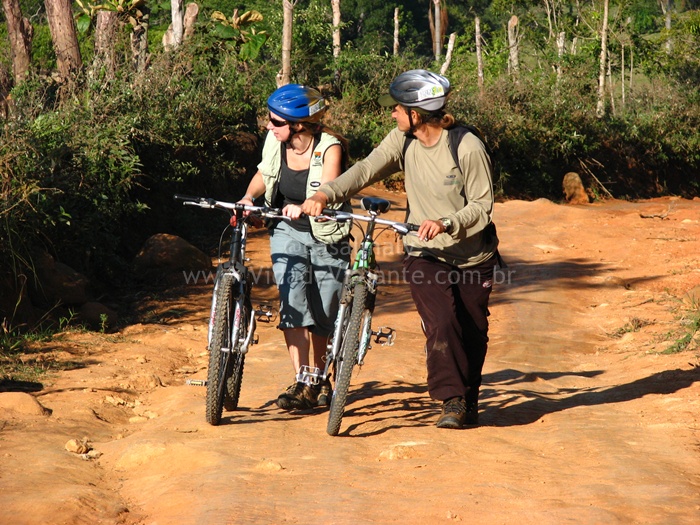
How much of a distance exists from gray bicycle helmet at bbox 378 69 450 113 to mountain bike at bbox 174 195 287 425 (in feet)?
2.98

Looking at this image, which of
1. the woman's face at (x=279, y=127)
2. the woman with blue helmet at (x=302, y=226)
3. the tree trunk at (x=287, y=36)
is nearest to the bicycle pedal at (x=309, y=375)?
Result: the woman with blue helmet at (x=302, y=226)

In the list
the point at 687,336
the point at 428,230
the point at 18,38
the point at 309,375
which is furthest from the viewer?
the point at 18,38

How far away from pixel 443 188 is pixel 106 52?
806 cm

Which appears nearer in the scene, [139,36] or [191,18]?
[139,36]

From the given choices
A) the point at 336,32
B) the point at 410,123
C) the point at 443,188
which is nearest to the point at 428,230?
the point at 443,188

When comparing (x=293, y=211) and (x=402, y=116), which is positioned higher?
(x=402, y=116)

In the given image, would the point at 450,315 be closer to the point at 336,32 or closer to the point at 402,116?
the point at 402,116

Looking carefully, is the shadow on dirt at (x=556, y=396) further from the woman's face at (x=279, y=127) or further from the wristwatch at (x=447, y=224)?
the woman's face at (x=279, y=127)

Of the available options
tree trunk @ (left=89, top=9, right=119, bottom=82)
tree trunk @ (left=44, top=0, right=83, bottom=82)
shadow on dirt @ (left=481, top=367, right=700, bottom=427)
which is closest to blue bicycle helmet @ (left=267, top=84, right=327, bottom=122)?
shadow on dirt @ (left=481, top=367, right=700, bottom=427)

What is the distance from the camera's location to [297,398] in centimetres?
569

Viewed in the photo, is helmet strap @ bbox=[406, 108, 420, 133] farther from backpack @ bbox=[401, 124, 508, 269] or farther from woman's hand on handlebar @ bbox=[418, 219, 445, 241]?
woman's hand on handlebar @ bbox=[418, 219, 445, 241]

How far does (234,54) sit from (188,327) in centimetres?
805

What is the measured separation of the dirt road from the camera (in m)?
3.86

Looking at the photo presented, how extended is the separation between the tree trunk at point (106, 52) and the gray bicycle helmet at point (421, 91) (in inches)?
281
